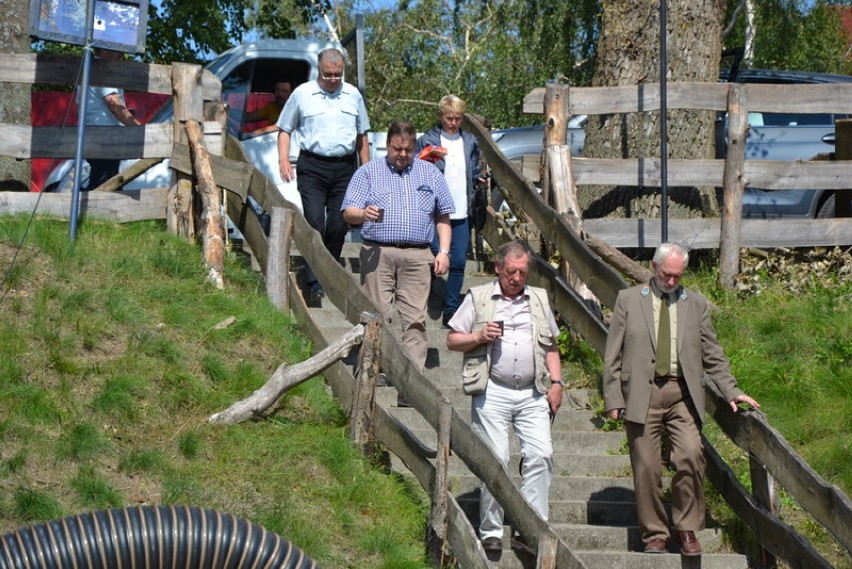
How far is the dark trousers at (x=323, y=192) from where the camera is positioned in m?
10.6

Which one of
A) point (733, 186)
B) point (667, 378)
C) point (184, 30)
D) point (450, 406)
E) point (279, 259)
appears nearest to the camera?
point (450, 406)

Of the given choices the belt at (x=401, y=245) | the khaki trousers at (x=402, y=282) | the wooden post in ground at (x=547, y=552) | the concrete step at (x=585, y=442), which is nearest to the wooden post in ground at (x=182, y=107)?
the belt at (x=401, y=245)

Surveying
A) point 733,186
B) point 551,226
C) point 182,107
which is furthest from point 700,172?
point 182,107

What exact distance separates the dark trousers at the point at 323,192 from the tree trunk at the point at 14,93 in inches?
119

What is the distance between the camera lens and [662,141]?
11031 mm

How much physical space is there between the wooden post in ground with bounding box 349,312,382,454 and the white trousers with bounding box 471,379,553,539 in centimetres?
76

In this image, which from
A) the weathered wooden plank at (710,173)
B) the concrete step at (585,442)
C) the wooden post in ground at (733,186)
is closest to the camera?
the concrete step at (585,442)

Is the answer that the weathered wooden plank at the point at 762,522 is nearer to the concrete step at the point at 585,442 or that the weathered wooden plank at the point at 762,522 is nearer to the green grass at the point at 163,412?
the concrete step at the point at 585,442

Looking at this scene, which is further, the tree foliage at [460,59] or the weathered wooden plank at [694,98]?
the tree foliage at [460,59]

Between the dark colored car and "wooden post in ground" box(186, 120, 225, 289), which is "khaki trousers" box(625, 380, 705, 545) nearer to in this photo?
"wooden post in ground" box(186, 120, 225, 289)

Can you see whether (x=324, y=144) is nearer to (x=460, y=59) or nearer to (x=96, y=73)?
(x=96, y=73)

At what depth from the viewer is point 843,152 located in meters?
12.3

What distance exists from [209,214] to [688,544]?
465cm

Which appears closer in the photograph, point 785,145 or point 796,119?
point 785,145
